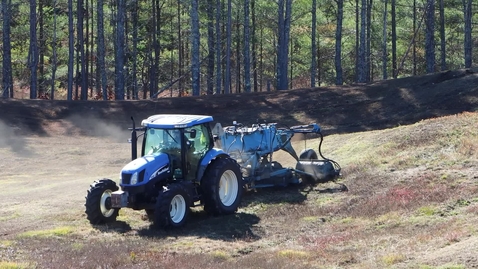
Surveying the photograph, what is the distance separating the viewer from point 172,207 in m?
14.6

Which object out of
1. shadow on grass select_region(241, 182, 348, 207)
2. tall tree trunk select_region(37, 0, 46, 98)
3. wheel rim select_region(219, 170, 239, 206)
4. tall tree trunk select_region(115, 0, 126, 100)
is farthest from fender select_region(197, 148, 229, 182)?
tall tree trunk select_region(37, 0, 46, 98)

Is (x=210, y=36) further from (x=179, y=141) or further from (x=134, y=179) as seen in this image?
(x=134, y=179)

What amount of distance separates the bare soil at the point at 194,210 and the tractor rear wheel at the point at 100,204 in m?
0.27

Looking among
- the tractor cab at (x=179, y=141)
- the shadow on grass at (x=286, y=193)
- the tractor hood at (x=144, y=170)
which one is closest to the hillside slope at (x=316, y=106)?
the shadow on grass at (x=286, y=193)

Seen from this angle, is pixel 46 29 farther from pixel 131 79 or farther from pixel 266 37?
pixel 266 37

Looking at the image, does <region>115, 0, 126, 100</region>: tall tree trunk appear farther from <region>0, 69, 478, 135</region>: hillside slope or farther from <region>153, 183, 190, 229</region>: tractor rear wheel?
<region>153, 183, 190, 229</region>: tractor rear wheel

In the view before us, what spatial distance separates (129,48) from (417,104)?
32169mm

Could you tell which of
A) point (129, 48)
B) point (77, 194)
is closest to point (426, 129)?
point (77, 194)

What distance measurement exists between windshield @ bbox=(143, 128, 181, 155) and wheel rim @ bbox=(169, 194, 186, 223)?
1276 millimetres

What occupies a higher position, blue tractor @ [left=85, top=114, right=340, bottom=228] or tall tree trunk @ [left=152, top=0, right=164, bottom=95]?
tall tree trunk @ [left=152, top=0, right=164, bottom=95]

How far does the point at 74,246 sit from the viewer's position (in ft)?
42.5

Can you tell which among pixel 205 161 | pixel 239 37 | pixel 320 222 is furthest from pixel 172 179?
pixel 239 37

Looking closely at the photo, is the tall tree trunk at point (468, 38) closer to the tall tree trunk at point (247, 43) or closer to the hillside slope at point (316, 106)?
the hillside slope at point (316, 106)

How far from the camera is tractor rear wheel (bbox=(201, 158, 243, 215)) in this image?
15.4 m
